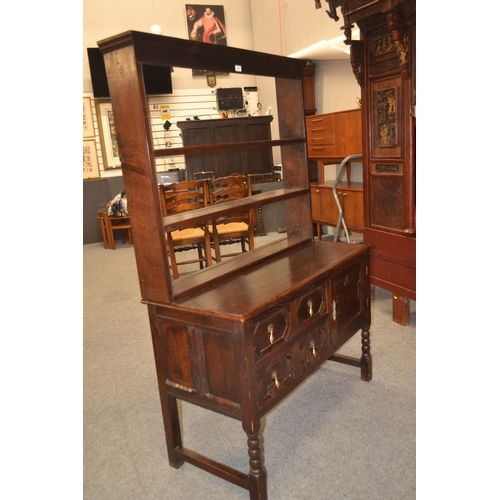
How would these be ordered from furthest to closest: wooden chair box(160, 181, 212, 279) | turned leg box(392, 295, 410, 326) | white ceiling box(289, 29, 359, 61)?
white ceiling box(289, 29, 359, 61), wooden chair box(160, 181, 212, 279), turned leg box(392, 295, 410, 326)

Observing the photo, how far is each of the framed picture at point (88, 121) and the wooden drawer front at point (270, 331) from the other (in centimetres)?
661

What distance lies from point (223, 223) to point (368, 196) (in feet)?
5.71

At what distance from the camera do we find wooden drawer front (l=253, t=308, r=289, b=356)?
1691mm

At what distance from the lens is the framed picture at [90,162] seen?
750cm

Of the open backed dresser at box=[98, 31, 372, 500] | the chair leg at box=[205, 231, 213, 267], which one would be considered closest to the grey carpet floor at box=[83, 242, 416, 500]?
the open backed dresser at box=[98, 31, 372, 500]

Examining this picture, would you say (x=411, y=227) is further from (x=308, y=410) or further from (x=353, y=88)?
(x=353, y=88)

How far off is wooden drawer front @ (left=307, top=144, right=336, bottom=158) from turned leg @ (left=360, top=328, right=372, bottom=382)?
10.2 ft

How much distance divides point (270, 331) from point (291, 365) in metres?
0.25

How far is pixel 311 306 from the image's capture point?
6.56 feet

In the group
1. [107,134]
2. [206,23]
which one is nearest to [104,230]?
[107,134]

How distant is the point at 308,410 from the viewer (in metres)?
A: 2.41

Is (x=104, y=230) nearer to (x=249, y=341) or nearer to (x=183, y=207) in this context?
(x=183, y=207)

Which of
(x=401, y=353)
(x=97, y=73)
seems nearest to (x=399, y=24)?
(x=401, y=353)

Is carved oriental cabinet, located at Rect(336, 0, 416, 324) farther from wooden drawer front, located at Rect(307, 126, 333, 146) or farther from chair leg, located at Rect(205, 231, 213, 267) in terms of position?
wooden drawer front, located at Rect(307, 126, 333, 146)
